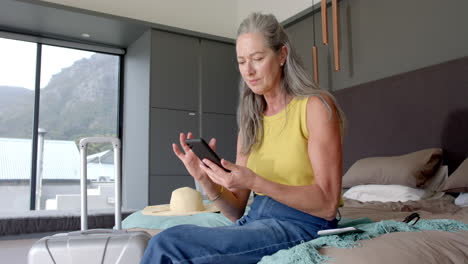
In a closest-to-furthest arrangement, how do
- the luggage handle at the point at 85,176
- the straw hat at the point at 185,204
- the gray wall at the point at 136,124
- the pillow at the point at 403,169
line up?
the luggage handle at the point at 85,176, the straw hat at the point at 185,204, the pillow at the point at 403,169, the gray wall at the point at 136,124

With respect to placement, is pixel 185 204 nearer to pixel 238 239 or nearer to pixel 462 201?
pixel 238 239

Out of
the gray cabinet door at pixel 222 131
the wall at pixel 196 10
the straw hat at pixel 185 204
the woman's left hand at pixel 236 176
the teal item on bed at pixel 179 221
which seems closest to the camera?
the woman's left hand at pixel 236 176

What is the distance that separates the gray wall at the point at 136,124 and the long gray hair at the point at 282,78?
328cm

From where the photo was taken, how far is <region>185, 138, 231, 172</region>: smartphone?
1.16 m

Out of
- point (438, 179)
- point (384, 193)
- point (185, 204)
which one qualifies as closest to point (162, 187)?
point (185, 204)

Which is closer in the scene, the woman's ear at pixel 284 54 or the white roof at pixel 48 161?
the woman's ear at pixel 284 54

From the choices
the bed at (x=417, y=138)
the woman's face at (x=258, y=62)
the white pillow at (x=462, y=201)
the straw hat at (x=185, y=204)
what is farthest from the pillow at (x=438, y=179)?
the woman's face at (x=258, y=62)

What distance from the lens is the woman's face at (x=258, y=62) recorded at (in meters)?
1.35

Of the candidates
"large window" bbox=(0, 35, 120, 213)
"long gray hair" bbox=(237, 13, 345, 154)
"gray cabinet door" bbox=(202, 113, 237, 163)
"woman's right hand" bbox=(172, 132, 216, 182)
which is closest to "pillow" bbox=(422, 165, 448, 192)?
"long gray hair" bbox=(237, 13, 345, 154)

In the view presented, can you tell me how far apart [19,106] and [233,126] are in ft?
7.85

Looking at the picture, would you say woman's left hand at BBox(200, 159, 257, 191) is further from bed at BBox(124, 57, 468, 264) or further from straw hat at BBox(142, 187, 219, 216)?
straw hat at BBox(142, 187, 219, 216)

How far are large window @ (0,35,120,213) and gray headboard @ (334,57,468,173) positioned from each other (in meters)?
2.93

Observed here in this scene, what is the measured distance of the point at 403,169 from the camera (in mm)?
2654

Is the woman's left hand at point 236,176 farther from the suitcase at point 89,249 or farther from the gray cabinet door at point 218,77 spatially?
the gray cabinet door at point 218,77
